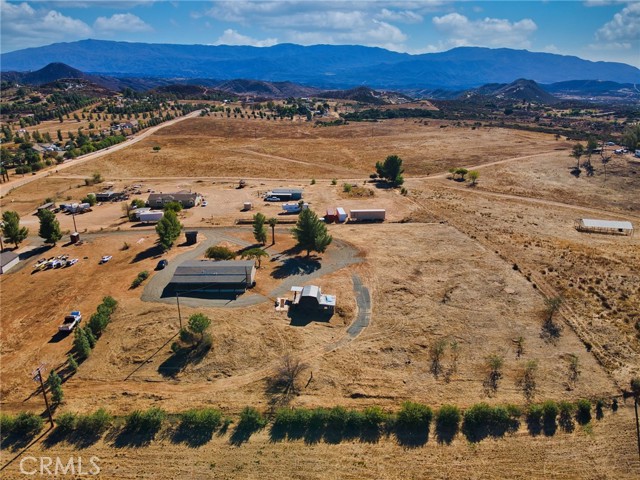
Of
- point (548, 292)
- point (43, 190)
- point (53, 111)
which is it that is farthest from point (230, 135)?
point (548, 292)

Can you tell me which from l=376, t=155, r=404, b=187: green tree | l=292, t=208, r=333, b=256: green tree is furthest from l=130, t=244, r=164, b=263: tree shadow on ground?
l=376, t=155, r=404, b=187: green tree

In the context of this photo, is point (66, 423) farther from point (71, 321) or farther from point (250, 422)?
point (71, 321)

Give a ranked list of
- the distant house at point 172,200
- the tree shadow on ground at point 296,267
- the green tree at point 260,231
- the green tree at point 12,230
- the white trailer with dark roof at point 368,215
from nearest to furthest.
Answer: the tree shadow on ground at point 296,267, the green tree at point 260,231, the green tree at point 12,230, the white trailer with dark roof at point 368,215, the distant house at point 172,200

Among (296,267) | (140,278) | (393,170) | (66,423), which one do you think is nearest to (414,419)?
(66,423)

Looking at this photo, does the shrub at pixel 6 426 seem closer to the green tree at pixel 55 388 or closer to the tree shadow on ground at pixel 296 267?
the green tree at pixel 55 388

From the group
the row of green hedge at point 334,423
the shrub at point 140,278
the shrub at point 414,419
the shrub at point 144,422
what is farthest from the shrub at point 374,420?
the shrub at point 140,278

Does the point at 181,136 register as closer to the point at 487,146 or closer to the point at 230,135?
the point at 230,135
